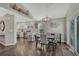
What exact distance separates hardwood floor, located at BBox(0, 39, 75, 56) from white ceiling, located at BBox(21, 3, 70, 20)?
53 centimetres

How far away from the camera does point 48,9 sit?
2297mm

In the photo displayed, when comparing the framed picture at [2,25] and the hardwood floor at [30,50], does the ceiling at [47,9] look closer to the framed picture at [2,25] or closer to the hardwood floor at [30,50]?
the framed picture at [2,25]

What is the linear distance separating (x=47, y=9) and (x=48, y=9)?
18 millimetres

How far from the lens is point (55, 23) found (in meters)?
2.28

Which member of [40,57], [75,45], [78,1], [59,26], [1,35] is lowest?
[40,57]

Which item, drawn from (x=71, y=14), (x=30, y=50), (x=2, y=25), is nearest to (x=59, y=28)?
(x=71, y=14)

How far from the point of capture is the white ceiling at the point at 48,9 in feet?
7.49

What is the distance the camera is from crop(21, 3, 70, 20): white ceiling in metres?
2.28

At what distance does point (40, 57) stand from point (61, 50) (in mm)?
409

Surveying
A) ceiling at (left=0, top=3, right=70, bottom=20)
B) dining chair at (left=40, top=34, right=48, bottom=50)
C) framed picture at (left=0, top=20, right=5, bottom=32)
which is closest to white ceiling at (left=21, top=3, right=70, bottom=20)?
ceiling at (left=0, top=3, right=70, bottom=20)

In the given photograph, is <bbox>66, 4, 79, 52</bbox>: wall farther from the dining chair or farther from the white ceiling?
the dining chair

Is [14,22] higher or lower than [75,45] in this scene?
higher

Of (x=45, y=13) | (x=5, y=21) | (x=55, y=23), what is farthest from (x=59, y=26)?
(x=5, y=21)

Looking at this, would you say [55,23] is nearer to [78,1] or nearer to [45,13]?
[45,13]
